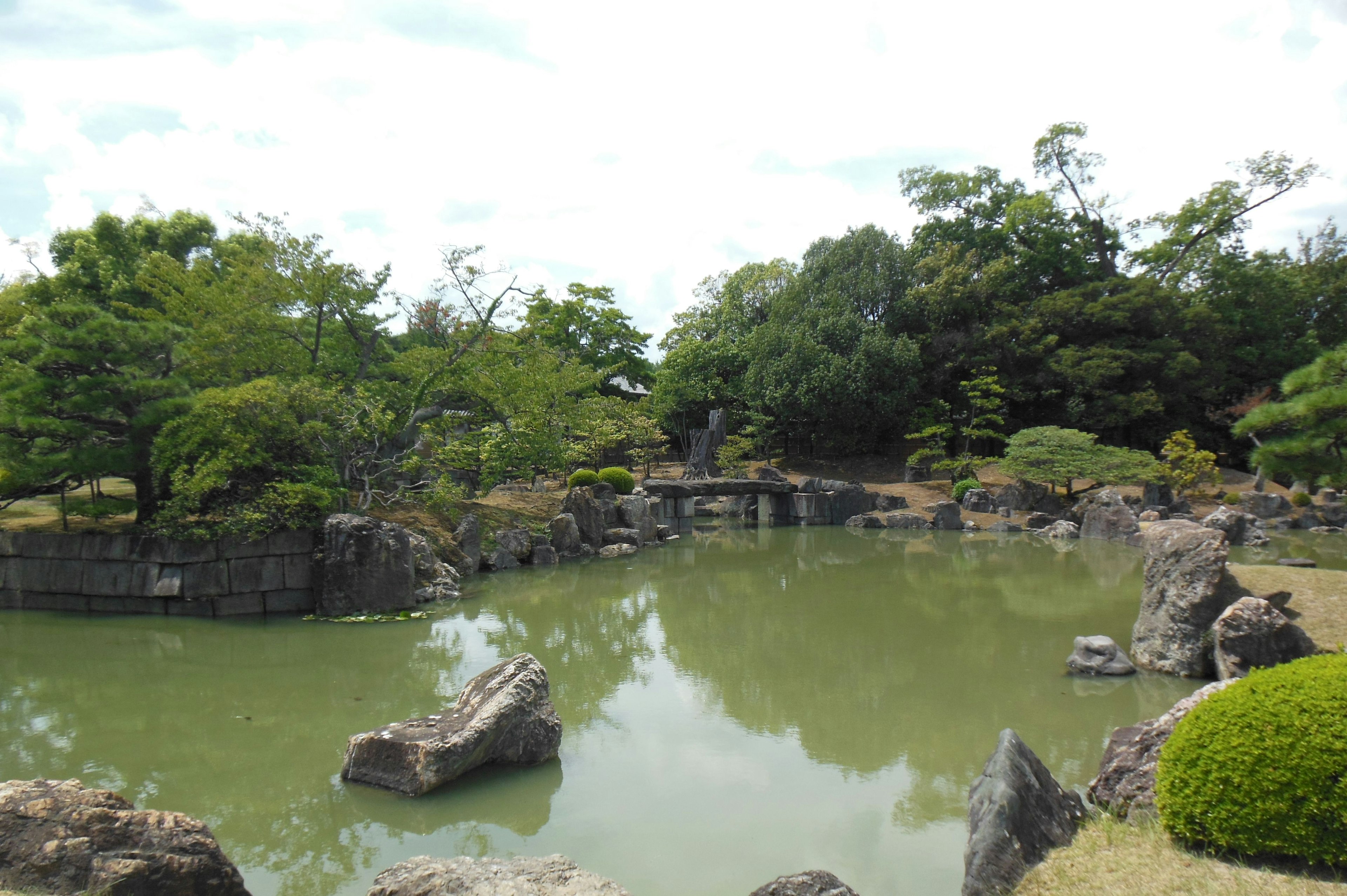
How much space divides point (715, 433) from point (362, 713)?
2033cm

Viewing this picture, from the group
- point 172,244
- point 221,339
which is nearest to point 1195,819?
point 221,339

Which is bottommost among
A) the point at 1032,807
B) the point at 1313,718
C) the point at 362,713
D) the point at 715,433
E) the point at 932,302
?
the point at 362,713

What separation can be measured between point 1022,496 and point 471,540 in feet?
46.1

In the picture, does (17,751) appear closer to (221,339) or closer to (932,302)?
(221,339)

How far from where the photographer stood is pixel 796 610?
9984 millimetres

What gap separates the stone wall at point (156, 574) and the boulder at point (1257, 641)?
9629 mm

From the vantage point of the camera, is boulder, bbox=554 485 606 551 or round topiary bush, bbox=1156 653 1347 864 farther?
boulder, bbox=554 485 606 551

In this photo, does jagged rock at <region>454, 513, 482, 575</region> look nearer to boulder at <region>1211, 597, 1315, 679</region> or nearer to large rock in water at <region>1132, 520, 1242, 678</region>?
large rock in water at <region>1132, 520, 1242, 678</region>

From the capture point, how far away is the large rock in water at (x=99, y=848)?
2.88 metres

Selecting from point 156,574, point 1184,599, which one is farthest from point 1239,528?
point 156,574

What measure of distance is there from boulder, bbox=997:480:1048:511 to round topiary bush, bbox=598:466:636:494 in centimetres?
954

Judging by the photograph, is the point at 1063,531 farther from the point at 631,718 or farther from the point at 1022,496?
the point at 631,718

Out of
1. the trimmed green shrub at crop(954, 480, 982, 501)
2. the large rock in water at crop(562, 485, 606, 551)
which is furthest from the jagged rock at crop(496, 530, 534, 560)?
the trimmed green shrub at crop(954, 480, 982, 501)

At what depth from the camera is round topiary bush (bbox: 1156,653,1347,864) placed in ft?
9.62
